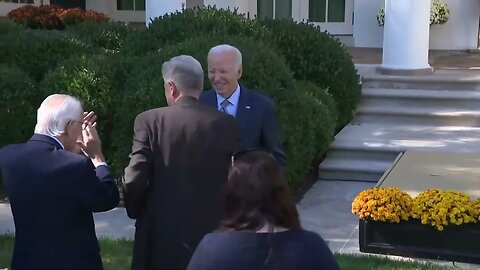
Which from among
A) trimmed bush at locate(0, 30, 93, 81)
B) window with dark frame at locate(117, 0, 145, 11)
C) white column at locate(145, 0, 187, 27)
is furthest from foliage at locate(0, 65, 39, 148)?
window with dark frame at locate(117, 0, 145, 11)

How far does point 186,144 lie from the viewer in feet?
10.4

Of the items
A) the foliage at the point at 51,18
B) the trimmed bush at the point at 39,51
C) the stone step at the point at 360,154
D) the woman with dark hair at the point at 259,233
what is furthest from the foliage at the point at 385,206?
the foliage at the point at 51,18

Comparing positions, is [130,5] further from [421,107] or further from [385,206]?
[385,206]

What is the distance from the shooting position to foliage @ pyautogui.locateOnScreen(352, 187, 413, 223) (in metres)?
5.28

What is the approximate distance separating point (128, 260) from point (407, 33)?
6.52m

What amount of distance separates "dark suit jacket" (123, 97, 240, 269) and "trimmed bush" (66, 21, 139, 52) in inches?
248

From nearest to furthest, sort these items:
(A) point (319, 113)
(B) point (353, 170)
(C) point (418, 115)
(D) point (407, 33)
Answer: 1. (A) point (319, 113)
2. (B) point (353, 170)
3. (C) point (418, 115)
4. (D) point (407, 33)

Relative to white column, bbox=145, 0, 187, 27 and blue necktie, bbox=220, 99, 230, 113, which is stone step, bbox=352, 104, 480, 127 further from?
blue necktie, bbox=220, 99, 230, 113

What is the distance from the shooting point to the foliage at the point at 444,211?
16.9 feet

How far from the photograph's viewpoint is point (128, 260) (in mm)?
5305

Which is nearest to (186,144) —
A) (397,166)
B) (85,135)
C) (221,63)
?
(85,135)

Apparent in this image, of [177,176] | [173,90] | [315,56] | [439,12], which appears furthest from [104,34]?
[439,12]

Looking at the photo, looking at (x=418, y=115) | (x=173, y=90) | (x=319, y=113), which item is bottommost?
(x=418, y=115)

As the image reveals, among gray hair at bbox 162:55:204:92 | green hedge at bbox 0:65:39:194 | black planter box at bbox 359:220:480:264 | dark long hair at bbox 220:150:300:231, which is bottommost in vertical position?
black planter box at bbox 359:220:480:264
